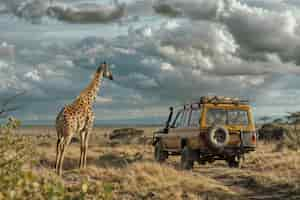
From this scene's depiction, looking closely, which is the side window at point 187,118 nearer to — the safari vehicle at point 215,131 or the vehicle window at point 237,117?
the safari vehicle at point 215,131

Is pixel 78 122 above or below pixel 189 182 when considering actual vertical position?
above

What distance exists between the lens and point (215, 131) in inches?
600

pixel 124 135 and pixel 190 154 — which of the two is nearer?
pixel 190 154

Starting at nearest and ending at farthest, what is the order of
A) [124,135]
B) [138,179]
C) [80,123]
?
[138,179] → [80,123] → [124,135]

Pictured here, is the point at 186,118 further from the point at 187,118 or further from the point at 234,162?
the point at 234,162

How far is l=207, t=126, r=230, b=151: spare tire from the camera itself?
15203mm

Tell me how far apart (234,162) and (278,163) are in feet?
4.25

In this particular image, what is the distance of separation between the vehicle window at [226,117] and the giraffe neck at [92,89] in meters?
3.17

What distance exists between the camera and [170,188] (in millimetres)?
11250

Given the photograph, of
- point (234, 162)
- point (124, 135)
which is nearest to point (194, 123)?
point (234, 162)

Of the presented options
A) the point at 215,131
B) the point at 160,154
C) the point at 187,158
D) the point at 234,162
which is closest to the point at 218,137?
the point at 215,131

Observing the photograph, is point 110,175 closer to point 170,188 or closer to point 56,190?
point 170,188

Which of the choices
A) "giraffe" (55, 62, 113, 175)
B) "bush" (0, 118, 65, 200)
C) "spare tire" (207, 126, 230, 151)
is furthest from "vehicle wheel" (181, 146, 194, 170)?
"bush" (0, 118, 65, 200)

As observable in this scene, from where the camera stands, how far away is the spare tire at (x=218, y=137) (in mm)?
15203
